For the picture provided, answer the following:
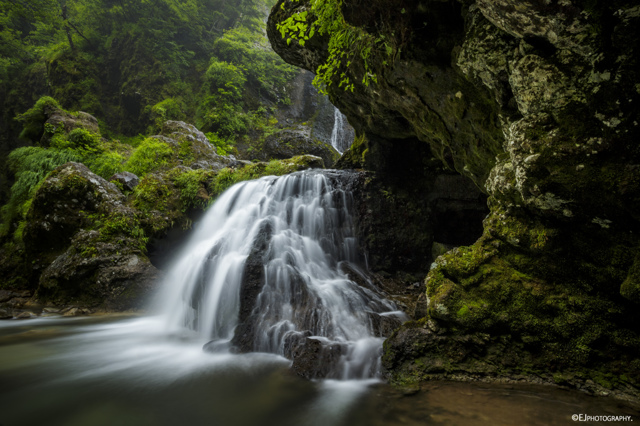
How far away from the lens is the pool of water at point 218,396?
2391 mm

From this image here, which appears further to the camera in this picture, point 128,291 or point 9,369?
point 128,291

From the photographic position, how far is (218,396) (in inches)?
123

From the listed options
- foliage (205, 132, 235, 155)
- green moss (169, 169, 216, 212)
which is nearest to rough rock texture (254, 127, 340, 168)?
foliage (205, 132, 235, 155)

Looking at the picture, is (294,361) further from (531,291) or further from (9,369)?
(9,369)

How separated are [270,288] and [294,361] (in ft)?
6.10

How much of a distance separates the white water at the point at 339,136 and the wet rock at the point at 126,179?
1018 centimetres

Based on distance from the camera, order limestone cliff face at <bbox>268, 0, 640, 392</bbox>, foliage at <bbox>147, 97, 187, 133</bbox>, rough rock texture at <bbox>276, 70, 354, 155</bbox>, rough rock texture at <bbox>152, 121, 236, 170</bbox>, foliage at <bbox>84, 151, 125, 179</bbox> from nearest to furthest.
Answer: limestone cliff face at <bbox>268, 0, 640, 392</bbox>
foliage at <bbox>84, 151, 125, 179</bbox>
rough rock texture at <bbox>152, 121, 236, 170</bbox>
foliage at <bbox>147, 97, 187, 133</bbox>
rough rock texture at <bbox>276, 70, 354, 155</bbox>

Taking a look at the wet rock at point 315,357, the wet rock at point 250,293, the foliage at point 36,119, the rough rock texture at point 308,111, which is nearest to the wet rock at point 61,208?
the wet rock at point 250,293

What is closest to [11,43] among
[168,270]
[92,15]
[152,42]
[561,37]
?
[92,15]

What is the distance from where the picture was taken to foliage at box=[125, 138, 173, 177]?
1025cm

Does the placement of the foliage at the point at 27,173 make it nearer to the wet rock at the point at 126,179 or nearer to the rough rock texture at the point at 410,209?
the wet rock at the point at 126,179

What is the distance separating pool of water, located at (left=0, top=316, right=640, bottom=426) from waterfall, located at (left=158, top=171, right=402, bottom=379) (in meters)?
0.47

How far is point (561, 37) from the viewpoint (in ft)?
7.65

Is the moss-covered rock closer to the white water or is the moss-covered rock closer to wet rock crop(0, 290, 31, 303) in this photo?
wet rock crop(0, 290, 31, 303)
